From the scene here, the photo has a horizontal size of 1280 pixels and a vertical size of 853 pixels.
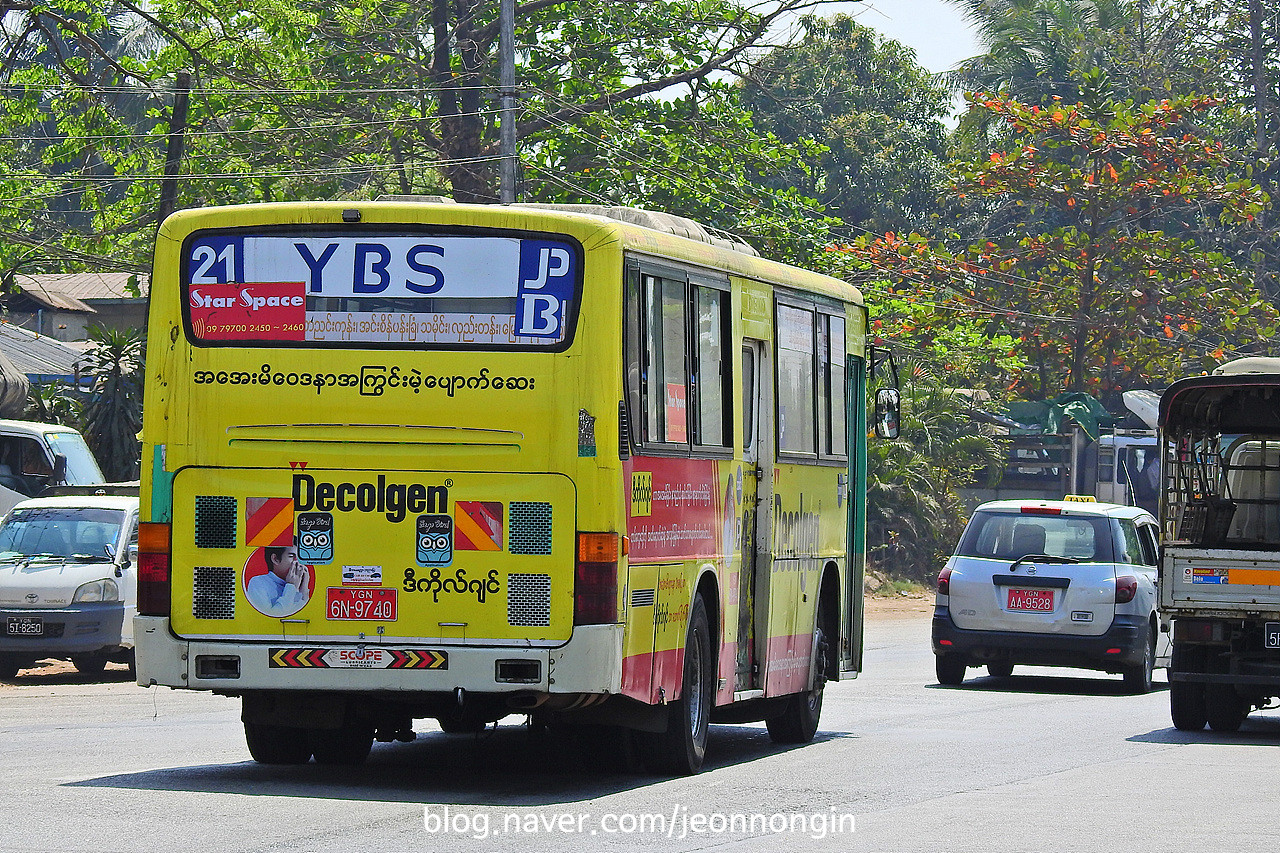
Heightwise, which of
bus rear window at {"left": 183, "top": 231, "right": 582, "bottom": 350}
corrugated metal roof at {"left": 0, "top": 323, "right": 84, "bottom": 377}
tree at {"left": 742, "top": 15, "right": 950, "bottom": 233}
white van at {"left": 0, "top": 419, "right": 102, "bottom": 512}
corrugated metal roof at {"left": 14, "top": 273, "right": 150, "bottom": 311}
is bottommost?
white van at {"left": 0, "top": 419, "right": 102, "bottom": 512}

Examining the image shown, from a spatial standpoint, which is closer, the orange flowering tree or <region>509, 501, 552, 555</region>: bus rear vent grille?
<region>509, 501, 552, 555</region>: bus rear vent grille

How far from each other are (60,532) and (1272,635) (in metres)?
11.4

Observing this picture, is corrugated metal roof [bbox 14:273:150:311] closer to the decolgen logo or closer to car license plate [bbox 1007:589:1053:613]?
car license plate [bbox 1007:589:1053:613]

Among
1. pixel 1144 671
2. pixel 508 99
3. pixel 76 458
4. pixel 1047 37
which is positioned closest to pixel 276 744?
pixel 1144 671

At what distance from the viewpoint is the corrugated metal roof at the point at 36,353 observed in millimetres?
37656

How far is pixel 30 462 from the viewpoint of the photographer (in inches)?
1014

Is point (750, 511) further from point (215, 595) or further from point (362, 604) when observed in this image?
point (215, 595)

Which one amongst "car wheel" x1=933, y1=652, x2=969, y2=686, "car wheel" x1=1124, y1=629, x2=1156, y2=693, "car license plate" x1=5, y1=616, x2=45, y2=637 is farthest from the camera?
"car wheel" x1=933, y1=652, x2=969, y2=686

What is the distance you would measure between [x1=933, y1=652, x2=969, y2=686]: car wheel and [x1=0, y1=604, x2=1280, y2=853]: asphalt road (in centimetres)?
307

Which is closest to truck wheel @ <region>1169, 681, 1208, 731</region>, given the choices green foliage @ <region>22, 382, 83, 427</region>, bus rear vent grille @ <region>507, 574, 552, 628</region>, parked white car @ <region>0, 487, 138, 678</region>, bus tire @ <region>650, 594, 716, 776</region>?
bus tire @ <region>650, 594, 716, 776</region>

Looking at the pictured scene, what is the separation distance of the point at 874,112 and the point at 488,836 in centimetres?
5740

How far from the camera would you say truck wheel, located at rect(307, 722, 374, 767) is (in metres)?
11.9

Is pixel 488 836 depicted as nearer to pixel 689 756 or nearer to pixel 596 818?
pixel 596 818

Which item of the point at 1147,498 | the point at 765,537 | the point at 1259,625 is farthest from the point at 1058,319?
the point at 765,537
